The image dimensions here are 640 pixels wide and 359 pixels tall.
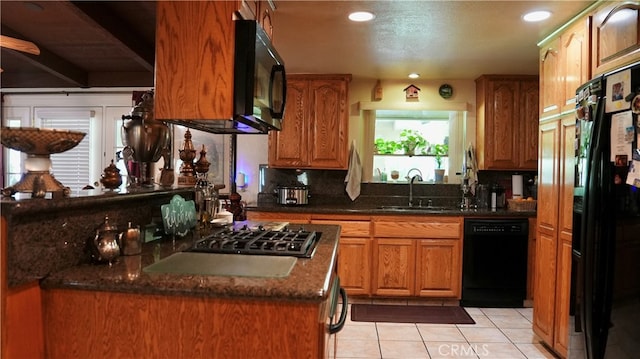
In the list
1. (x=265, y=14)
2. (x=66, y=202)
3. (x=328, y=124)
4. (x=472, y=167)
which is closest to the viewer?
(x=66, y=202)

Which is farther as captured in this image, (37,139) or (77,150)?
(77,150)

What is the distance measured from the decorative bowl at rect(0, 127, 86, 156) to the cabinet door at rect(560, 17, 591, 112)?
8.21 ft

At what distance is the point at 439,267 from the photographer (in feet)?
12.0

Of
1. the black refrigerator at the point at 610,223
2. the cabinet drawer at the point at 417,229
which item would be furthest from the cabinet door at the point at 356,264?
the black refrigerator at the point at 610,223

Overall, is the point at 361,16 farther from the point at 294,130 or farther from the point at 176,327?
the point at 176,327

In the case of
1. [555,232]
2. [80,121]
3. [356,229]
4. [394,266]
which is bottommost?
[394,266]

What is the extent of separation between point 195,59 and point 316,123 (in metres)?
2.38

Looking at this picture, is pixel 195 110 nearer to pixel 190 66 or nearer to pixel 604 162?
pixel 190 66

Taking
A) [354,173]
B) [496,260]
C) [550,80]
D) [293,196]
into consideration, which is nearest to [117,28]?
[293,196]

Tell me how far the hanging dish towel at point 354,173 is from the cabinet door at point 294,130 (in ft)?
1.54

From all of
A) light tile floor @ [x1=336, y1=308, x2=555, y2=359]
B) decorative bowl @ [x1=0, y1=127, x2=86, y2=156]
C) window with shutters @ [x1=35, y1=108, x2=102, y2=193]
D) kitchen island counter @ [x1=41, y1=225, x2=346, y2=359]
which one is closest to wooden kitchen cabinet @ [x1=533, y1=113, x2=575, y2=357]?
light tile floor @ [x1=336, y1=308, x2=555, y2=359]

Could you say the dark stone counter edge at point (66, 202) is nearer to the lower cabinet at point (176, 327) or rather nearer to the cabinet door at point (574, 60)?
the lower cabinet at point (176, 327)

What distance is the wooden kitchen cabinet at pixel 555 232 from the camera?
7.98 ft

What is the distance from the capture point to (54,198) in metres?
1.23
